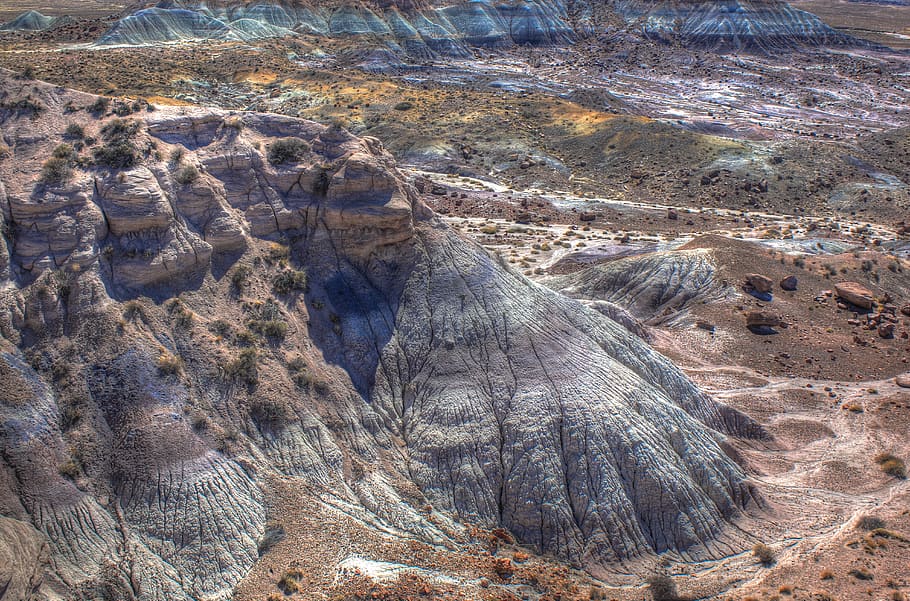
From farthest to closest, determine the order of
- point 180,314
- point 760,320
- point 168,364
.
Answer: point 760,320 < point 180,314 < point 168,364

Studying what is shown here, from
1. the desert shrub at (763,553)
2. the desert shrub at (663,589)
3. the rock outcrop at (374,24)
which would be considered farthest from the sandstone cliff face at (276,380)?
the rock outcrop at (374,24)

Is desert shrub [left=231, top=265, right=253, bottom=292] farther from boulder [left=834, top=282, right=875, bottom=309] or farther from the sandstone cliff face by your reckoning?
boulder [left=834, top=282, right=875, bottom=309]

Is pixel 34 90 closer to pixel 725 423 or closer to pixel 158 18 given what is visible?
pixel 725 423

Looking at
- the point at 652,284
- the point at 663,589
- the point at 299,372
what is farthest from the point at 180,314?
the point at 652,284

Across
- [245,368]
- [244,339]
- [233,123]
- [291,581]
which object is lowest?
[291,581]

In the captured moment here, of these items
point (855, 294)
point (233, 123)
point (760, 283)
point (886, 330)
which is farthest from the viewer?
point (760, 283)

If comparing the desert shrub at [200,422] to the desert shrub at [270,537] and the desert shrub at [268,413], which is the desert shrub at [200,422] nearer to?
the desert shrub at [268,413]

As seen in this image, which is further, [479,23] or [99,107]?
[479,23]

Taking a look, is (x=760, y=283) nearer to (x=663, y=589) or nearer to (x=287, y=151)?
(x=663, y=589)

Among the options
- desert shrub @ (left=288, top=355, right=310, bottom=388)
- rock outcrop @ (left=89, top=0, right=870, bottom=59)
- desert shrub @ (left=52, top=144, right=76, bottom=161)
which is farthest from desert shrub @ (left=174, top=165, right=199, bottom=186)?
rock outcrop @ (left=89, top=0, right=870, bottom=59)
